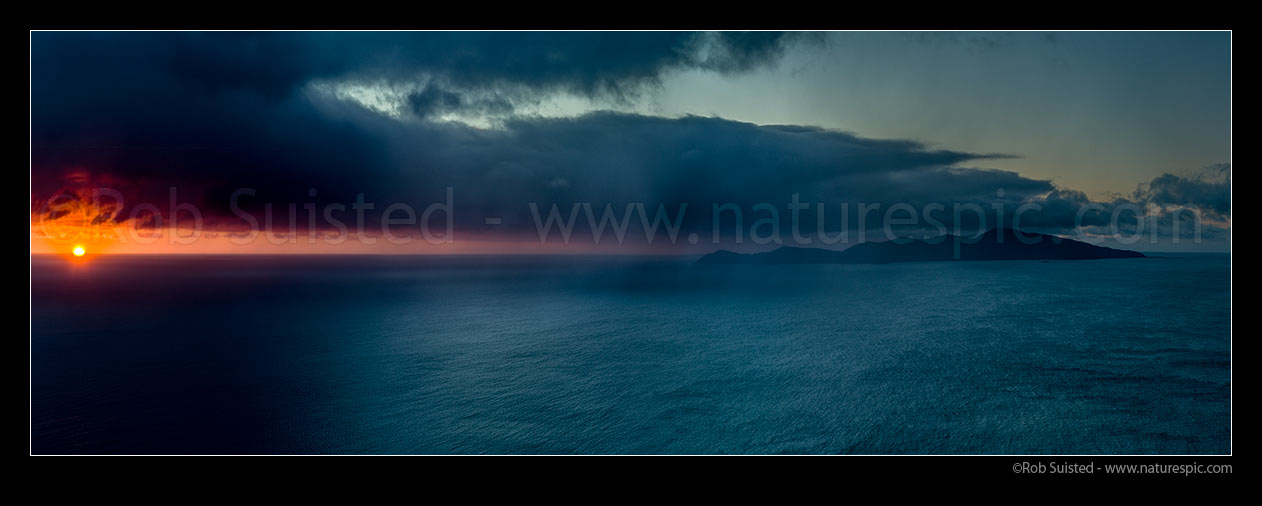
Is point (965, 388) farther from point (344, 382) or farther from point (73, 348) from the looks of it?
point (73, 348)

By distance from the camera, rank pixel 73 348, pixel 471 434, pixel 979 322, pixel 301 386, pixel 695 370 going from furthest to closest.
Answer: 1. pixel 979 322
2. pixel 73 348
3. pixel 695 370
4. pixel 301 386
5. pixel 471 434

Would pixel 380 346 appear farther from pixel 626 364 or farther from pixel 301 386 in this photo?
pixel 626 364

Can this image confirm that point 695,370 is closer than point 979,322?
Yes

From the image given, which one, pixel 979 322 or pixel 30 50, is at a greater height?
pixel 30 50

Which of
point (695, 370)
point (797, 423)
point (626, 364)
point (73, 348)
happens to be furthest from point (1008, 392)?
point (73, 348)
